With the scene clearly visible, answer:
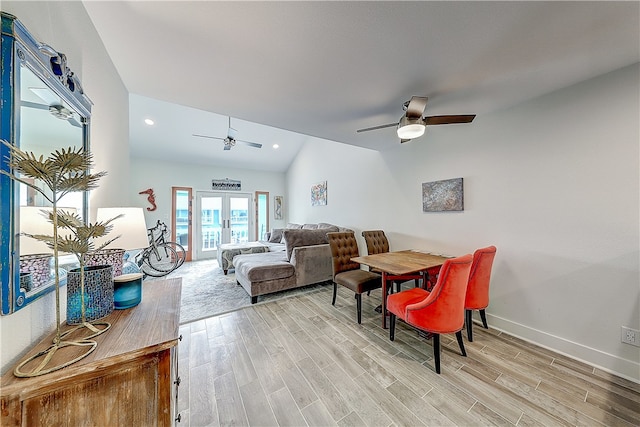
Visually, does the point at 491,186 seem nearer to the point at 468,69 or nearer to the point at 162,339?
the point at 468,69

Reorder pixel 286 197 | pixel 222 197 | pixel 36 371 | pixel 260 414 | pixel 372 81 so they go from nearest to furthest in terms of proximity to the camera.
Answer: pixel 36 371
pixel 260 414
pixel 372 81
pixel 222 197
pixel 286 197

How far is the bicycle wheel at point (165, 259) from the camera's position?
4.82 m

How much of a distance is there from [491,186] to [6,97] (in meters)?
3.54

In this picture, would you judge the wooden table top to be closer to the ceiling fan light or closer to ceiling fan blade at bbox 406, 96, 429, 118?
the ceiling fan light

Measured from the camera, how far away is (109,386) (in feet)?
2.44

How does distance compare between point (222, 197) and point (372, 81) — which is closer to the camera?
point (372, 81)

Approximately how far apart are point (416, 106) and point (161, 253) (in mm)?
6576

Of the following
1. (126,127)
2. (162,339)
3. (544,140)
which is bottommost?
(162,339)

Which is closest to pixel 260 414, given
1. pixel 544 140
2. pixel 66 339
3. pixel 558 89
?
pixel 66 339

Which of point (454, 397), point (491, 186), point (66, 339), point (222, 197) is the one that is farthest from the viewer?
point (222, 197)

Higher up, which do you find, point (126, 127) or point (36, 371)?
point (126, 127)

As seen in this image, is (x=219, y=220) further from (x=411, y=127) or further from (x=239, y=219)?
(x=411, y=127)

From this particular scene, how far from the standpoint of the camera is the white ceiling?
1.27 m

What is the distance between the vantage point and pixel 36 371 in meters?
0.63
